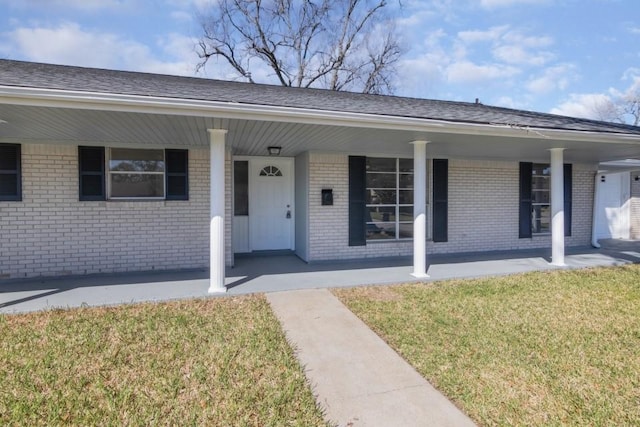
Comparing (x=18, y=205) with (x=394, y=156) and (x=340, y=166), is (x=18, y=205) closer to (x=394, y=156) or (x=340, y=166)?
(x=340, y=166)

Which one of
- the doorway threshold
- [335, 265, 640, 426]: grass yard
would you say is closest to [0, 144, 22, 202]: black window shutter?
the doorway threshold

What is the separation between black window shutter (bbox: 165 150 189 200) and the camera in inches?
268

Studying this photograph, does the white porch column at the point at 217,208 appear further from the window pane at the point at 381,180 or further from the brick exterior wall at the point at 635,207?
the brick exterior wall at the point at 635,207

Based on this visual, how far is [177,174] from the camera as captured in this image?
22.5 ft

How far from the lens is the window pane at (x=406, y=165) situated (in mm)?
8460

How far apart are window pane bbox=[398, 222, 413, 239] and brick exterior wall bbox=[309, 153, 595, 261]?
170 millimetres

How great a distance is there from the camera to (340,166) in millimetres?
7922

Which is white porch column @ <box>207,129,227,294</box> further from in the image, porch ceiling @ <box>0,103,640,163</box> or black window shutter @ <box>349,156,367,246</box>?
black window shutter @ <box>349,156,367,246</box>

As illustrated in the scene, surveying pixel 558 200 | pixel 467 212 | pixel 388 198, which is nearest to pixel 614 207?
pixel 558 200

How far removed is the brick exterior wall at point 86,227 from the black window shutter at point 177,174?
95 mm

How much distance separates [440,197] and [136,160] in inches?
257

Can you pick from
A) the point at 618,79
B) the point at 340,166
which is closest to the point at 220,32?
the point at 340,166

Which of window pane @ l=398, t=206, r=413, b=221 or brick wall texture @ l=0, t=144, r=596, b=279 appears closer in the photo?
brick wall texture @ l=0, t=144, r=596, b=279

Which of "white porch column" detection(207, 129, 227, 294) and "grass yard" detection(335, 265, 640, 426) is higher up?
"white porch column" detection(207, 129, 227, 294)
